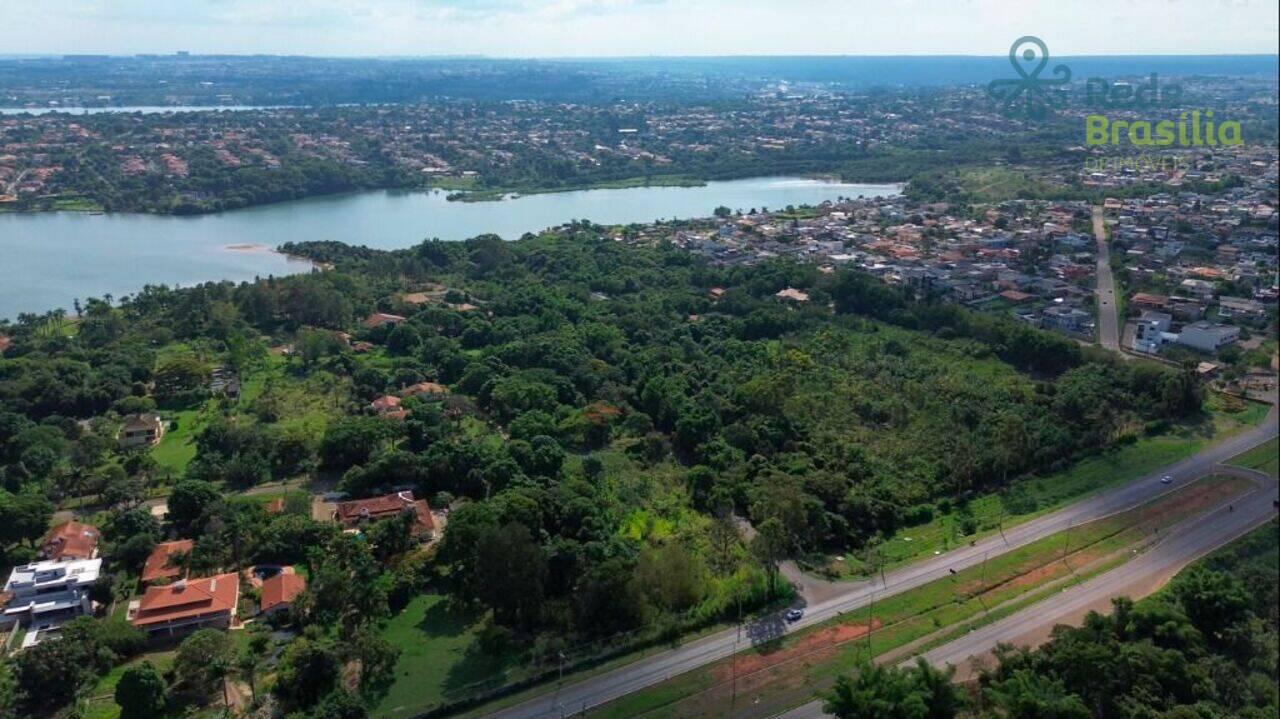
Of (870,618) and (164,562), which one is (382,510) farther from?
(870,618)

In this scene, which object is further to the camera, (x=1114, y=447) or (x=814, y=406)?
(x=814, y=406)

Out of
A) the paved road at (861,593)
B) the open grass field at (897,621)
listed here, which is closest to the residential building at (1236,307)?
the paved road at (861,593)

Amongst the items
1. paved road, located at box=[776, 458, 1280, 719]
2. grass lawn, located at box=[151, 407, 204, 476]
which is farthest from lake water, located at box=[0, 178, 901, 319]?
paved road, located at box=[776, 458, 1280, 719]

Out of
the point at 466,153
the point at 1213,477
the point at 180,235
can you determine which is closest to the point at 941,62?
the point at 466,153

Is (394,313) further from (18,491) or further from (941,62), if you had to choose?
(941,62)

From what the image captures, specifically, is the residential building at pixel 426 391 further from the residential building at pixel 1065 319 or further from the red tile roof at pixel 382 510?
the residential building at pixel 1065 319

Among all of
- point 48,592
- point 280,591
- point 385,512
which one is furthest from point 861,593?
Result: point 48,592
